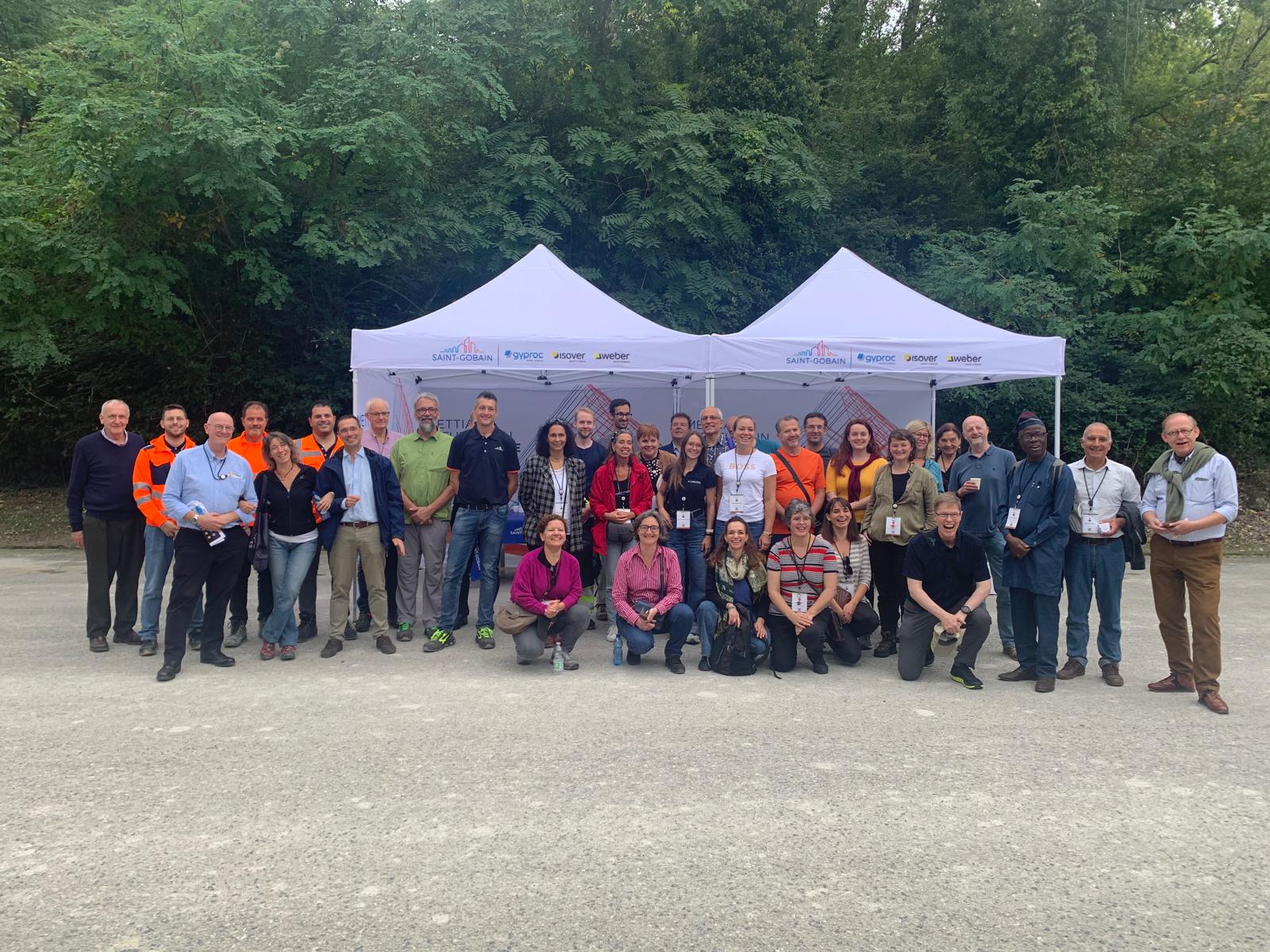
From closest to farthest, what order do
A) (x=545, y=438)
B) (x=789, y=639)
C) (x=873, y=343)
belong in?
1. (x=789, y=639)
2. (x=545, y=438)
3. (x=873, y=343)

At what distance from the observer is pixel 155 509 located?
6547 millimetres

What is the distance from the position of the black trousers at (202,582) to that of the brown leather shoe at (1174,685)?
19.0ft

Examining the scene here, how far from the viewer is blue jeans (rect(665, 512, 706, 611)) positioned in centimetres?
693

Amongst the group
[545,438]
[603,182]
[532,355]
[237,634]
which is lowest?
[237,634]

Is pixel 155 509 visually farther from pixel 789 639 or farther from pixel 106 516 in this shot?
pixel 789 639

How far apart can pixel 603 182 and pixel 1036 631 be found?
1071 centimetres

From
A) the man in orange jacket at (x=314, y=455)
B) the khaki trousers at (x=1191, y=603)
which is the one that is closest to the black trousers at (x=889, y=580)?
the khaki trousers at (x=1191, y=603)

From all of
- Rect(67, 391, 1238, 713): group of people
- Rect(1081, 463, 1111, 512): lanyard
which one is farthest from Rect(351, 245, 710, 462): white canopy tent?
Rect(1081, 463, 1111, 512): lanyard

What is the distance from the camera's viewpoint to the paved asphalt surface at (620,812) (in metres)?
2.93

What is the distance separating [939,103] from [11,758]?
63.1 ft

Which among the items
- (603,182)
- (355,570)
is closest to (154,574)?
(355,570)

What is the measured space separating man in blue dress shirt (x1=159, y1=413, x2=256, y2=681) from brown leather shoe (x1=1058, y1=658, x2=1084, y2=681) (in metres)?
5.30

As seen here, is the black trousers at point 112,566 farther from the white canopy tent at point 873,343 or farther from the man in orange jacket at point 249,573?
the white canopy tent at point 873,343

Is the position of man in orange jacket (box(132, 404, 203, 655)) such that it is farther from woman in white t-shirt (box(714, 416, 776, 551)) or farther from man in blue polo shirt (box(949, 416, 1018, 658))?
man in blue polo shirt (box(949, 416, 1018, 658))
